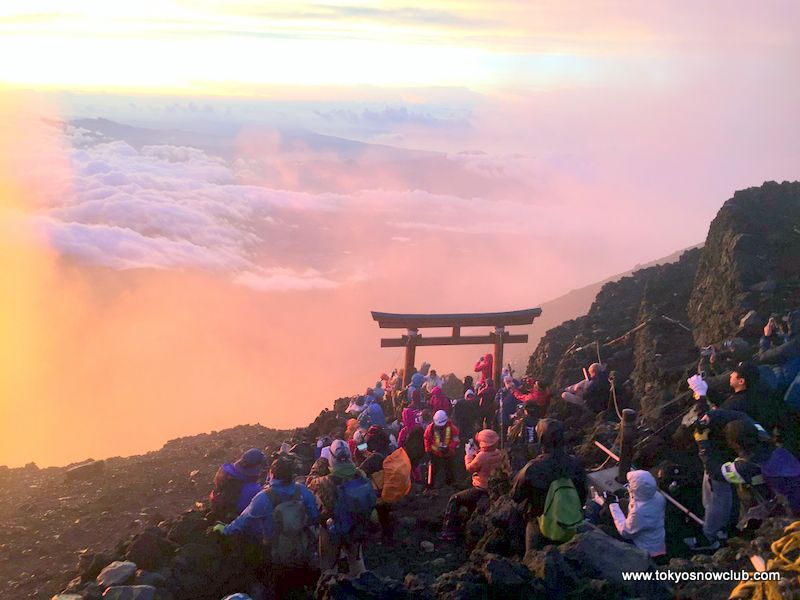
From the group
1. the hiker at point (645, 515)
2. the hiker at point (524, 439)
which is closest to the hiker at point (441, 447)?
the hiker at point (524, 439)

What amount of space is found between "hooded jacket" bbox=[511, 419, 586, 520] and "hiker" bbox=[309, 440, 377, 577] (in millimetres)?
1846

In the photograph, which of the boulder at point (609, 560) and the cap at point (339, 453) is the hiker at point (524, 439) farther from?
the cap at point (339, 453)

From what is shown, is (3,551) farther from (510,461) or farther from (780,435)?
(780,435)

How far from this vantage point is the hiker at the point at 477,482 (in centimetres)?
958

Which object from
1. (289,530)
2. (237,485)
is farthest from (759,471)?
(237,485)

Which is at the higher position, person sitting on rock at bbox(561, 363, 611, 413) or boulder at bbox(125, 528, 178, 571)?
person sitting on rock at bbox(561, 363, 611, 413)

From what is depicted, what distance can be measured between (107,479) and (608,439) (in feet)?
43.2

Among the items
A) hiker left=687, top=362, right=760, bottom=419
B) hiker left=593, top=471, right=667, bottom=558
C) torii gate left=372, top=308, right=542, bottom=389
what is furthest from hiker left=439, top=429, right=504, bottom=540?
torii gate left=372, top=308, right=542, bottom=389

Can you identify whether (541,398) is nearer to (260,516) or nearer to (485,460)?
(485,460)

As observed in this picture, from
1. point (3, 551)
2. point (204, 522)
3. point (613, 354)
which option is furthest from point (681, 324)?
point (3, 551)

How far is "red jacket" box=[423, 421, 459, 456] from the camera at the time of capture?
37.6ft

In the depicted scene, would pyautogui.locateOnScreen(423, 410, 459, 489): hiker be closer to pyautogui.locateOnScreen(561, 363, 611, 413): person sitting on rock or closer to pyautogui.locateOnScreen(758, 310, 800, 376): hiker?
pyautogui.locateOnScreen(561, 363, 611, 413): person sitting on rock

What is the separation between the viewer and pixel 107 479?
57.0 feet

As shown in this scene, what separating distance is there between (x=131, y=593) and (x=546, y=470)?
4888 mm
